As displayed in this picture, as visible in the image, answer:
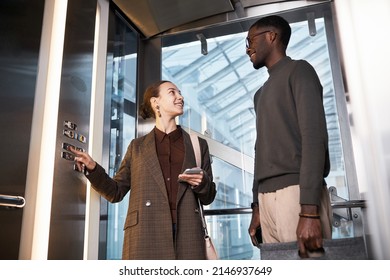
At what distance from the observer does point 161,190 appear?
107cm

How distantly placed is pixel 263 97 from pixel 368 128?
0.49m

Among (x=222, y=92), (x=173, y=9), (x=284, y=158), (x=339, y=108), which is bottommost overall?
(x=284, y=158)

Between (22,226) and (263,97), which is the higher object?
(263,97)

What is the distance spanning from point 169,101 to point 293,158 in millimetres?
541

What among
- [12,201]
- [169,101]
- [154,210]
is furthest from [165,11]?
[12,201]

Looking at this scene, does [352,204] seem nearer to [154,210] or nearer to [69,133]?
[154,210]

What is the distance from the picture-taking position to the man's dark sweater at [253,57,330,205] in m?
0.79

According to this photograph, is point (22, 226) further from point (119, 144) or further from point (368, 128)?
point (368, 128)

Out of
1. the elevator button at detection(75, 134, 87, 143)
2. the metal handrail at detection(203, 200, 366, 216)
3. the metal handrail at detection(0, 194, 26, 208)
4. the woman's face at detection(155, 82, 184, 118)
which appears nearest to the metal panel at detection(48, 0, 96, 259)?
the elevator button at detection(75, 134, 87, 143)

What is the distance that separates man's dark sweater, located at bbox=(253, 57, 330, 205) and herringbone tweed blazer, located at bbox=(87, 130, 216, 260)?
0.80 ft

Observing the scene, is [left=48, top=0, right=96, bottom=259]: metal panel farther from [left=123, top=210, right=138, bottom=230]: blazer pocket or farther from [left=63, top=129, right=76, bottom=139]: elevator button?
[left=123, top=210, right=138, bottom=230]: blazer pocket

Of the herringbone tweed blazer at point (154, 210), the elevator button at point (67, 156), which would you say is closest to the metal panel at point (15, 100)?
the elevator button at point (67, 156)
